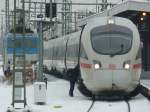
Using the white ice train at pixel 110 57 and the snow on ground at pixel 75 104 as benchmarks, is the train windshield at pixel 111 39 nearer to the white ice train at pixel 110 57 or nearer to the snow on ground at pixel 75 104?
the white ice train at pixel 110 57

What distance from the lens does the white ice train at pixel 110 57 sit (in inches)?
766

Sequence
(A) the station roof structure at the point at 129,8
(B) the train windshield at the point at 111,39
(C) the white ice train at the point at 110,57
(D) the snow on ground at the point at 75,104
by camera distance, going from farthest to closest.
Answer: (A) the station roof structure at the point at 129,8 → (B) the train windshield at the point at 111,39 → (C) the white ice train at the point at 110,57 → (D) the snow on ground at the point at 75,104

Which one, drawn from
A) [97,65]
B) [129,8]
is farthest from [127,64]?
Result: [129,8]

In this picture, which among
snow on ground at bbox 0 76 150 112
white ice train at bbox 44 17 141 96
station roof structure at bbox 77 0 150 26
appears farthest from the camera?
station roof structure at bbox 77 0 150 26

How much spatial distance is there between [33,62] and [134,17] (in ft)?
19.8

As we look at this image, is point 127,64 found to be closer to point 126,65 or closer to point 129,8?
point 126,65

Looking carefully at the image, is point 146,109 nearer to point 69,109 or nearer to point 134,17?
point 69,109

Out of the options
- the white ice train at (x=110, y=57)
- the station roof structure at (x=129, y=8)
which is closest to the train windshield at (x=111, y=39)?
the white ice train at (x=110, y=57)

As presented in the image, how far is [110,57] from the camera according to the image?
19.5 metres

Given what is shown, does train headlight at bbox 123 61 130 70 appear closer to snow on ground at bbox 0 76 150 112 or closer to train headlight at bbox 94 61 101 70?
train headlight at bbox 94 61 101 70

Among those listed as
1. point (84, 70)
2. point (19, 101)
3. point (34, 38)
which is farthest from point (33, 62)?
point (19, 101)

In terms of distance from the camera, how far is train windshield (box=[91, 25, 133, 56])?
19672mm

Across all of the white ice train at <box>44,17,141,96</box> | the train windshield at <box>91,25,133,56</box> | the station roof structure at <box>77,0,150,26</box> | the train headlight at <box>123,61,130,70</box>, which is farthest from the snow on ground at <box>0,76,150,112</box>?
the station roof structure at <box>77,0,150,26</box>

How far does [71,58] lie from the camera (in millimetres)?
28672
